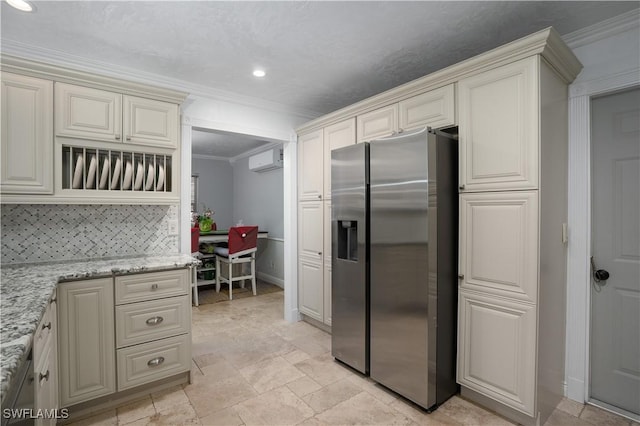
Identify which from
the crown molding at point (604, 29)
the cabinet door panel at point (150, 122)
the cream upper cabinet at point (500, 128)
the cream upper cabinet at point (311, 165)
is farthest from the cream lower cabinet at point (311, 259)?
the crown molding at point (604, 29)

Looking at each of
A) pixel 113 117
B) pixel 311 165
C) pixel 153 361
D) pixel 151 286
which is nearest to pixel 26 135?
pixel 113 117

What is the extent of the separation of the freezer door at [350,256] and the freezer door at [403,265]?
8 cm

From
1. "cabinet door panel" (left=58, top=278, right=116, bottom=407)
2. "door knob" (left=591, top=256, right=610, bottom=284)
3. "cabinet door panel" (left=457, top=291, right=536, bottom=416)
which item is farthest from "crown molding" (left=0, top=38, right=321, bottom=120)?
"door knob" (left=591, top=256, right=610, bottom=284)

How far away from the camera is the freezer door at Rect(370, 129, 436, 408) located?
2.00 metres

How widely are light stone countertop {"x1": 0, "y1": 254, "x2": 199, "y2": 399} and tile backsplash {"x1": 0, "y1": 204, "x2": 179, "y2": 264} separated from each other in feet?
0.46

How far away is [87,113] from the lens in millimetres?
2230

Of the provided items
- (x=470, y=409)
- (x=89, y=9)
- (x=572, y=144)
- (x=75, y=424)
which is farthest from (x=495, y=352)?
(x=89, y=9)

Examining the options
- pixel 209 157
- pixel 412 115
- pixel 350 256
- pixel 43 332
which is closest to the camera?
pixel 43 332

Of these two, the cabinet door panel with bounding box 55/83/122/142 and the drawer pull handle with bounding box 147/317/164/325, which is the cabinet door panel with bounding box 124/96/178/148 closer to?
the cabinet door panel with bounding box 55/83/122/142

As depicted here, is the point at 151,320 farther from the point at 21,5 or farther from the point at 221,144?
the point at 221,144

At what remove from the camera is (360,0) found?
5.96ft

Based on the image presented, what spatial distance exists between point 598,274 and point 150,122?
3.34m

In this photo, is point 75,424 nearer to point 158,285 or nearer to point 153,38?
point 158,285

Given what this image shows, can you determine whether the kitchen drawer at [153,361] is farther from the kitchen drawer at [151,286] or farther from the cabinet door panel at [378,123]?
the cabinet door panel at [378,123]
